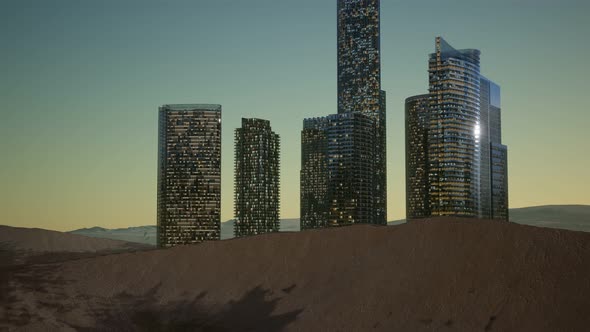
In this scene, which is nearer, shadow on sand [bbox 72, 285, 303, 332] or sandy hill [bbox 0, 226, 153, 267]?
shadow on sand [bbox 72, 285, 303, 332]

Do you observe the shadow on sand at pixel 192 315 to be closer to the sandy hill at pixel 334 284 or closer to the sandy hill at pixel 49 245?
the sandy hill at pixel 334 284

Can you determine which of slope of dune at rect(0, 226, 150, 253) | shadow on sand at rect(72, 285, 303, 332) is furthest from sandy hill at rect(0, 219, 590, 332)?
slope of dune at rect(0, 226, 150, 253)

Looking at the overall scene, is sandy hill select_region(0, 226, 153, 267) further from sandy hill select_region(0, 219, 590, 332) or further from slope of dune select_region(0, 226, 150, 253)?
sandy hill select_region(0, 219, 590, 332)

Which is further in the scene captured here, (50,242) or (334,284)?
(50,242)

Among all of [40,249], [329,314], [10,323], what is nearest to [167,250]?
[10,323]

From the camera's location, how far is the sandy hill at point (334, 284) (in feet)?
46.6

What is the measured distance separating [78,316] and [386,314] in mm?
8994

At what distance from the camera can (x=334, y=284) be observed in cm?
1661

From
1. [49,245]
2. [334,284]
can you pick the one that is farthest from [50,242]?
[334,284]

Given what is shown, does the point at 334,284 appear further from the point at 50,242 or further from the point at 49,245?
the point at 50,242

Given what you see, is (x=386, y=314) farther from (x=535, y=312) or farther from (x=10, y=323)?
(x=10, y=323)

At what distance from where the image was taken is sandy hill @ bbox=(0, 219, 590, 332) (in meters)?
14.2

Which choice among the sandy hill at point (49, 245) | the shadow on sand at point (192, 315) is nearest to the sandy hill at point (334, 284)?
the shadow on sand at point (192, 315)

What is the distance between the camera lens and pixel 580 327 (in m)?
12.9
